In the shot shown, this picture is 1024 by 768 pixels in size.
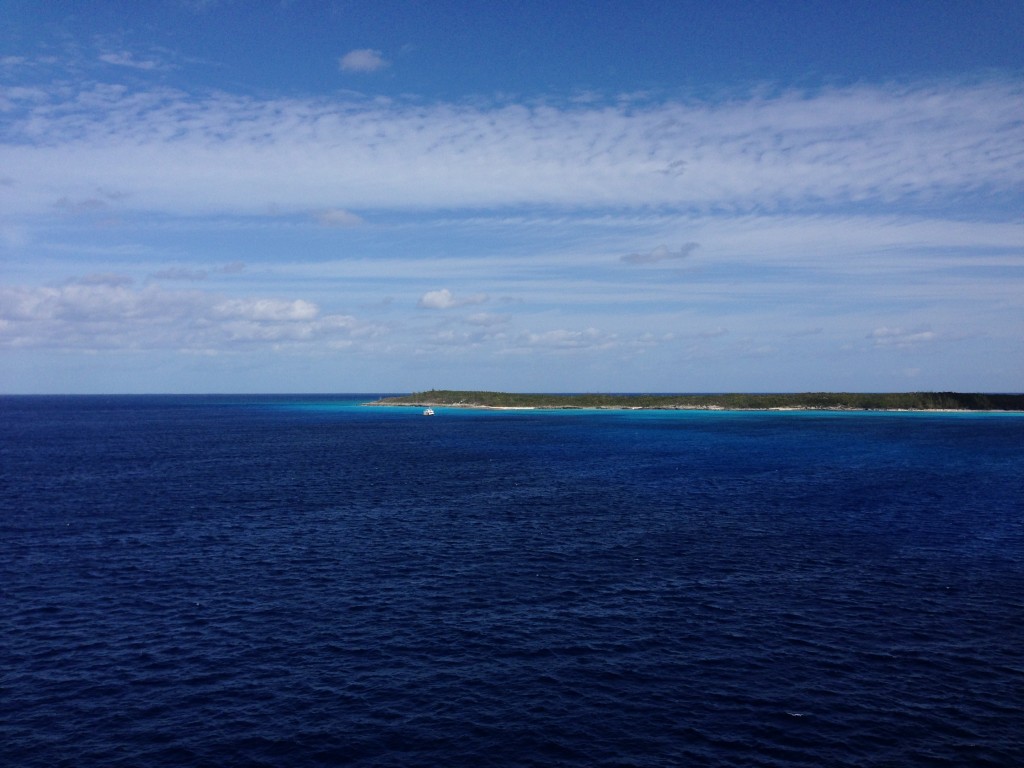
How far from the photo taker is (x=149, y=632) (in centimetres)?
3847

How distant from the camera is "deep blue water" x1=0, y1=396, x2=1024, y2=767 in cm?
2798

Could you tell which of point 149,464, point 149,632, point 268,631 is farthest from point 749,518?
point 149,464

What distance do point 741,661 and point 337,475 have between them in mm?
76686

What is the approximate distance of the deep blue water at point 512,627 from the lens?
27984mm

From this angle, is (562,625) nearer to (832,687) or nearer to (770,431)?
(832,687)

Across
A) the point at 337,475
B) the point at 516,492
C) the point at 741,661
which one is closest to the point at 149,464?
the point at 337,475

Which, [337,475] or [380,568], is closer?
[380,568]

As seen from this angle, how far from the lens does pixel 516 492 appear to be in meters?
84.8

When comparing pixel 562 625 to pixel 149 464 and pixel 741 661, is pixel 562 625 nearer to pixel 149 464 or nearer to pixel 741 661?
pixel 741 661

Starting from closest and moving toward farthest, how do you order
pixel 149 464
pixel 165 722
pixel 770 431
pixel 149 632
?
pixel 165 722 → pixel 149 632 → pixel 149 464 → pixel 770 431

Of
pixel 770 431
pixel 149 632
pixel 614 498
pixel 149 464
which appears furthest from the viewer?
pixel 770 431

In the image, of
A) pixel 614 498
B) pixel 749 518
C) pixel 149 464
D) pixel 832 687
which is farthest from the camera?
pixel 149 464

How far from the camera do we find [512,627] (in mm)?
39312

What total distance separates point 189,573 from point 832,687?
Result: 42.9m
